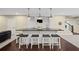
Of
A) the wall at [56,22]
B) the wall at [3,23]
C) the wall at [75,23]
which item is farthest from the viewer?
the wall at [56,22]

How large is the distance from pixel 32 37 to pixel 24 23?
0.38m

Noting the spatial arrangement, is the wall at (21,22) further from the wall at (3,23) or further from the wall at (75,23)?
the wall at (75,23)

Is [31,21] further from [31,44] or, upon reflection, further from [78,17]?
[78,17]

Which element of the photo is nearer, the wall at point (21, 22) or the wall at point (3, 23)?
the wall at point (3, 23)

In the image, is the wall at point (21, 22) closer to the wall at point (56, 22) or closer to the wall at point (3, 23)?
the wall at point (3, 23)

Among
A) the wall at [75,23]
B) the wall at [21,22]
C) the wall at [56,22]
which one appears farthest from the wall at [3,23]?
the wall at [75,23]

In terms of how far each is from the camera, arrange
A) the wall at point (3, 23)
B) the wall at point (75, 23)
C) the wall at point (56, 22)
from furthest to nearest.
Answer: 1. the wall at point (56, 22)
2. the wall at point (75, 23)
3. the wall at point (3, 23)

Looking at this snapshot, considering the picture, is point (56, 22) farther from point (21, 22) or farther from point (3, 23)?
point (3, 23)

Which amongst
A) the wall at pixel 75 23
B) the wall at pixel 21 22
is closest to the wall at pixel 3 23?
the wall at pixel 21 22

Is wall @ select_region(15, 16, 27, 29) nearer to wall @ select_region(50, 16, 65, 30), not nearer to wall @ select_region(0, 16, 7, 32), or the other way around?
wall @ select_region(0, 16, 7, 32)
